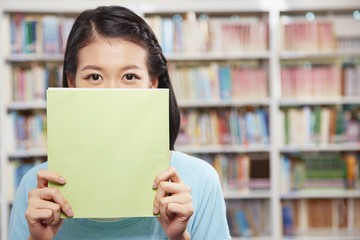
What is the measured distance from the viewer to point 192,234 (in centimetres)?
98

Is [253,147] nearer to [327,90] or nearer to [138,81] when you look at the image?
[327,90]

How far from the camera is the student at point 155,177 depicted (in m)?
0.77

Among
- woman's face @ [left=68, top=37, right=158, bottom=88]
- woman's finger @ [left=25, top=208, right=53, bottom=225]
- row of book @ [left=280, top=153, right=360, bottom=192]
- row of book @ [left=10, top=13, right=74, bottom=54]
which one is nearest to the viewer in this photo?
Result: woman's finger @ [left=25, top=208, right=53, bottom=225]

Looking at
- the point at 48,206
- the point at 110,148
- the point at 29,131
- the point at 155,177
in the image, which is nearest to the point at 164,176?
the point at 155,177

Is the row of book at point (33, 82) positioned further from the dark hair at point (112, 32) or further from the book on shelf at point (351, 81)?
the book on shelf at point (351, 81)

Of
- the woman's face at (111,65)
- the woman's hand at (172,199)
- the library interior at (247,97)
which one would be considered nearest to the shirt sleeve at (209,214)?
the woman's hand at (172,199)

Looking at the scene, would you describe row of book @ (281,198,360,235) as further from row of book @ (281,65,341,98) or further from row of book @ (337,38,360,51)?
row of book @ (337,38,360,51)

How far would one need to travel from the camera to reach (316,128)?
2.94m

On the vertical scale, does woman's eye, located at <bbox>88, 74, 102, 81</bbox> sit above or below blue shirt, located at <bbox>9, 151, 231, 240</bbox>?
above

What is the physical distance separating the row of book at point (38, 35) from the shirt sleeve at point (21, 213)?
6.69ft

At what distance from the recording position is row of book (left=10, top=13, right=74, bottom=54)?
2834mm

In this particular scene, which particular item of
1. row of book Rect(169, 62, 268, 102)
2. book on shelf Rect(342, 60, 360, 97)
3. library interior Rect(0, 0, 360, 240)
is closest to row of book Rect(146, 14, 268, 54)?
library interior Rect(0, 0, 360, 240)

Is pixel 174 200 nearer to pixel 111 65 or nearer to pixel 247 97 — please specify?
pixel 111 65

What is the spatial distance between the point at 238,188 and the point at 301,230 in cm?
63
